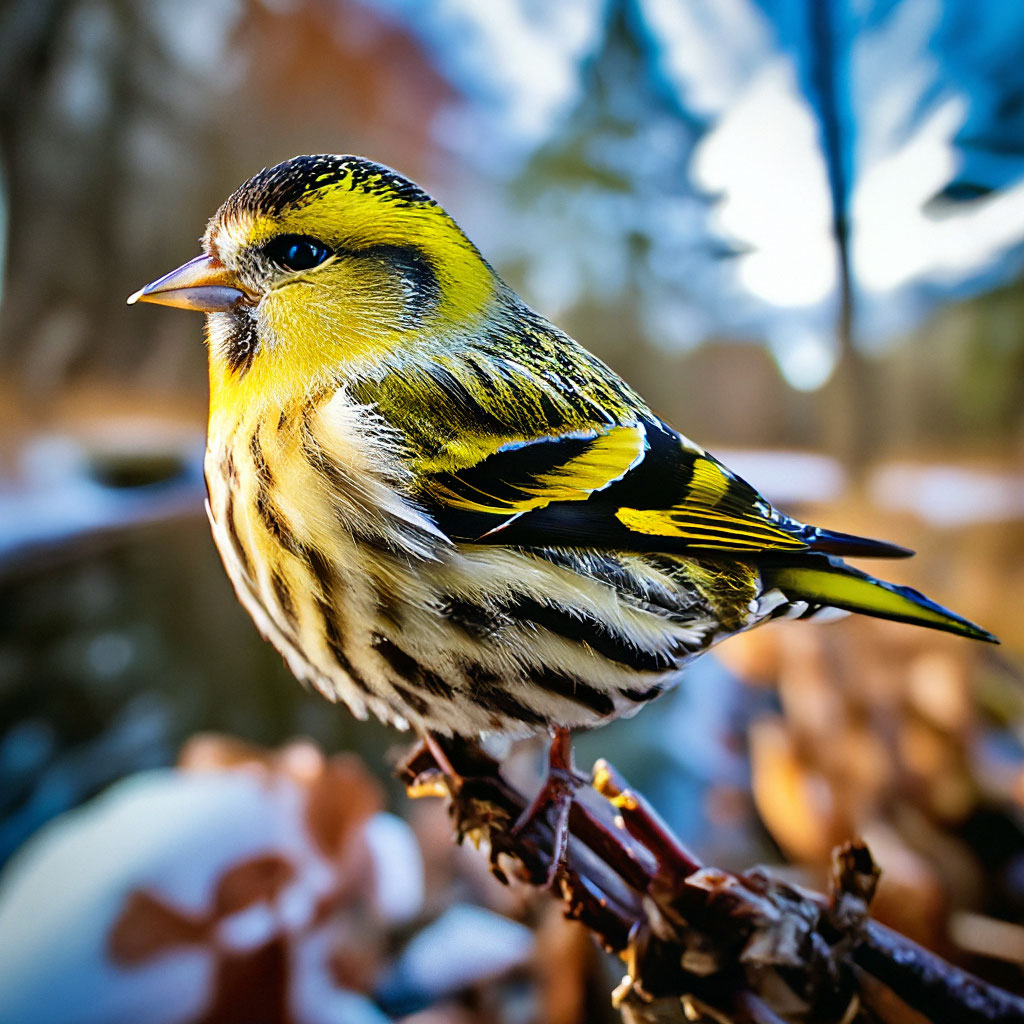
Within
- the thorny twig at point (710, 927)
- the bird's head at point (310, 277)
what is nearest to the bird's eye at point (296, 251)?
the bird's head at point (310, 277)

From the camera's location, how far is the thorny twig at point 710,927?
0.33 meters

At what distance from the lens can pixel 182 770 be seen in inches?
33.9

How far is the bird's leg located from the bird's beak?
0.87 feet

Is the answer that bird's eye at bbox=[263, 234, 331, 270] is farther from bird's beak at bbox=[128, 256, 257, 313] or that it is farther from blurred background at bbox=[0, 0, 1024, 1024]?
blurred background at bbox=[0, 0, 1024, 1024]

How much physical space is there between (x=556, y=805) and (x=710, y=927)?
3.5 inches

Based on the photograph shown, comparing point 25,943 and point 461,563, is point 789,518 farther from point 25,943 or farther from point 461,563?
point 25,943

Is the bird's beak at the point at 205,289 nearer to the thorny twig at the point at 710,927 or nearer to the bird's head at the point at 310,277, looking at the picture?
the bird's head at the point at 310,277

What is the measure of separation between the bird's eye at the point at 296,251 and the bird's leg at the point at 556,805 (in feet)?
0.86

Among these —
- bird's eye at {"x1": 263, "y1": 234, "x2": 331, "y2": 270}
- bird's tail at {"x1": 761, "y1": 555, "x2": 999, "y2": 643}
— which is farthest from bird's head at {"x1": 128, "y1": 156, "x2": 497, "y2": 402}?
bird's tail at {"x1": 761, "y1": 555, "x2": 999, "y2": 643}

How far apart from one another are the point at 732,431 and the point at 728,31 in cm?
30

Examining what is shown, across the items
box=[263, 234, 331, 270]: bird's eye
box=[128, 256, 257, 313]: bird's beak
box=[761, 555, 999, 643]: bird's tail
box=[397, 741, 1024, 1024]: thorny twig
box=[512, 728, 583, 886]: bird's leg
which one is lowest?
box=[397, 741, 1024, 1024]: thorny twig

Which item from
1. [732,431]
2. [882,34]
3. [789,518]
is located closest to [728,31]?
[882,34]

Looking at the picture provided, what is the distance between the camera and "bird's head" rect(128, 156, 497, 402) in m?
0.33

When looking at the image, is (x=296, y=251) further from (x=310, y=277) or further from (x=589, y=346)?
(x=589, y=346)
